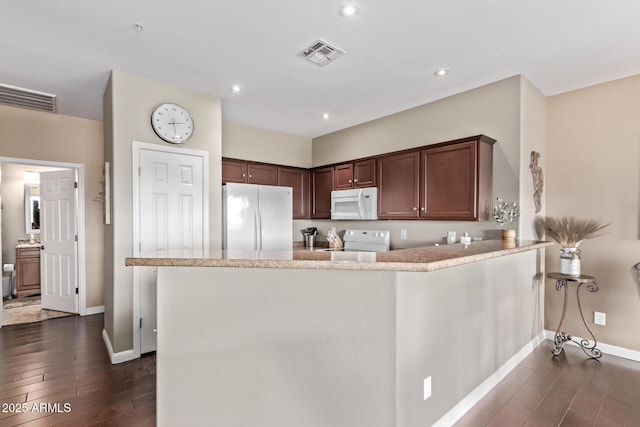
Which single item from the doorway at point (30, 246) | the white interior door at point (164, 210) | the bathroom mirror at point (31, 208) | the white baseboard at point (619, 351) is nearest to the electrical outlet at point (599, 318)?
the white baseboard at point (619, 351)

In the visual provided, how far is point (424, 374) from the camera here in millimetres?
1801

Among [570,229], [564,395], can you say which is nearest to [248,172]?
[570,229]

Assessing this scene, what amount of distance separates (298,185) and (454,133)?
8.44 feet

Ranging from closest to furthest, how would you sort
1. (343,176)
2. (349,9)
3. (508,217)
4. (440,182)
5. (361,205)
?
(349,9)
(508,217)
(440,182)
(361,205)
(343,176)

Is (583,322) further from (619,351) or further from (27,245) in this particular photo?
(27,245)

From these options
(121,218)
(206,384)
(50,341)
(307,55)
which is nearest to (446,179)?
(307,55)

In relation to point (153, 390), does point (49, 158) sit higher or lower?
higher

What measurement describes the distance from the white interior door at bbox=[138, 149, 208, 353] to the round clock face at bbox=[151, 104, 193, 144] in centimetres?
18

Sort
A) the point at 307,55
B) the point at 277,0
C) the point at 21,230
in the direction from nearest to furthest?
the point at 277,0 → the point at 307,55 → the point at 21,230

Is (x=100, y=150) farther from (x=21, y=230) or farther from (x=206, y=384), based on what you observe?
(x=206, y=384)

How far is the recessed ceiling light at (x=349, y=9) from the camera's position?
80.0 inches

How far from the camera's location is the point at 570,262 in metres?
3.04

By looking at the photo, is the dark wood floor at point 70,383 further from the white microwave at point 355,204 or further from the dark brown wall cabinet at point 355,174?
the dark brown wall cabinet at point 355,174

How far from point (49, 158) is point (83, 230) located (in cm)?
104
